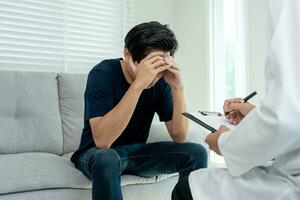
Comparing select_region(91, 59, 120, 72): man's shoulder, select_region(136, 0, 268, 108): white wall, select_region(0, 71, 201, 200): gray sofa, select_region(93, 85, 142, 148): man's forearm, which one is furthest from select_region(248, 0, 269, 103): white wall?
select_region(93, 85, 142, 148): man's forearm

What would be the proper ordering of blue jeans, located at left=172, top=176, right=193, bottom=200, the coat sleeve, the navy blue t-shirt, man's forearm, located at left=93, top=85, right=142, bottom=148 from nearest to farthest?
the coat sleeve → blue jeans, located at left=172, top=176, right=193, bottom=200 → man's forearm, located at left=93, top=85, right=142, bottom=148 → the navy blue t-shirt

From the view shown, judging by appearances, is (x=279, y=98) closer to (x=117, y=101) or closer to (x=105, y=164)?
(x=105, y=164)

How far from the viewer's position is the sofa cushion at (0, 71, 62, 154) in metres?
1.79

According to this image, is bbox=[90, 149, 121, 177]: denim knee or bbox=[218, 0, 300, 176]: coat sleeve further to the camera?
bbox=[90, 149, 121, 177]: denim knee

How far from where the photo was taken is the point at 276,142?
68cm

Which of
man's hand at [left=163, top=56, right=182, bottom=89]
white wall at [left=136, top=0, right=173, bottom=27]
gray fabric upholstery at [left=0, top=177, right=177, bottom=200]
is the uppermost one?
white wall at [left=136, top=0, right=173, bottom=27]

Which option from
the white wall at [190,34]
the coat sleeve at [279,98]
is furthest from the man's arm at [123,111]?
the white wall at [190,34]

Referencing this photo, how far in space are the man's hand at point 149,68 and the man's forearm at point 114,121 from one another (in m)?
0.04

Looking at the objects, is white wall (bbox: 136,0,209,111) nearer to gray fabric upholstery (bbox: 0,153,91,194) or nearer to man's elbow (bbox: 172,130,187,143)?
man's elbow (bbox: 172,130,187,143)

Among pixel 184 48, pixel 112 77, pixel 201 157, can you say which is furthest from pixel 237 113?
pixel 184 48

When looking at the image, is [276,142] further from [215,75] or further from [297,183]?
[215,75]

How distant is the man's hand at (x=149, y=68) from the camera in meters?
1.31

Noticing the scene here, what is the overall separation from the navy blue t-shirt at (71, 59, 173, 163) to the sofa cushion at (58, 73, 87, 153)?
1.65 ft

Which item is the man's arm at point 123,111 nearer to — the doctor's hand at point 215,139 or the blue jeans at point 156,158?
the blue jeans at point 156,158
